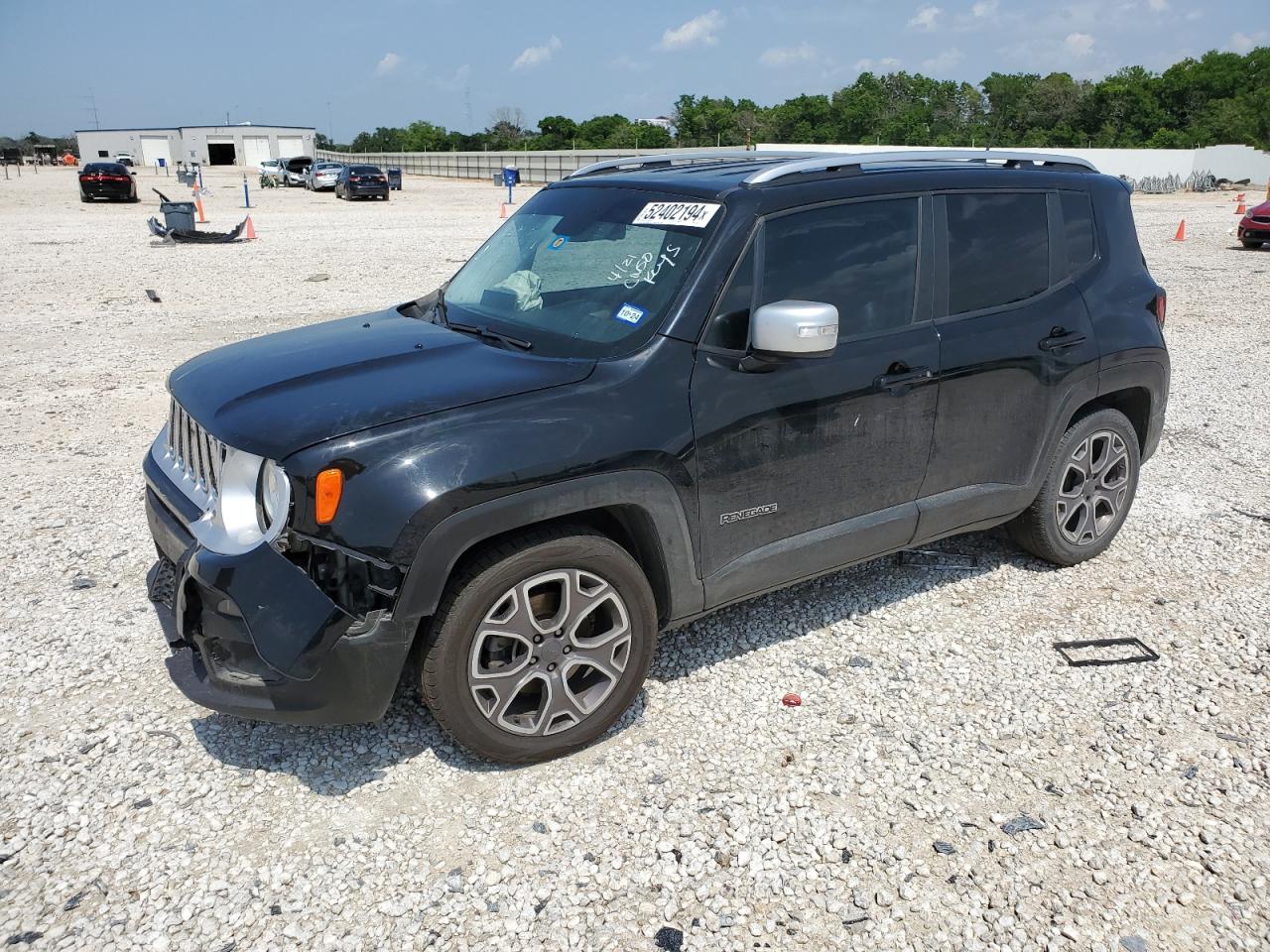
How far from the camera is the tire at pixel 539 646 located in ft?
10.1

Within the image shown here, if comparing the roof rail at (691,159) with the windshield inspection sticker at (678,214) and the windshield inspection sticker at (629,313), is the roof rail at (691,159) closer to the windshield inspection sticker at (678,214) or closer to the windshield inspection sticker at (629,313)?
the windshield inspection sticker at (678,214)

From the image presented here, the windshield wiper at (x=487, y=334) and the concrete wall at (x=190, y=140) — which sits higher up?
the concrete wall at (x=190, y=140)

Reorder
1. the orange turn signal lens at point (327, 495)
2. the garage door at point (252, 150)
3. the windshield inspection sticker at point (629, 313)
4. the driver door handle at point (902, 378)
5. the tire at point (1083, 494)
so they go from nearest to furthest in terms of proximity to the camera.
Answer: the orange turn signal lens at point (327, 495)
the windshield inspection sticker at point (629, 313)
the driver door handle at point (902, 378)
the tire at point (1083, 494)
the garage door at point (252, 150)

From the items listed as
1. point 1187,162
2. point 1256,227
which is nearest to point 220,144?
point 1187,162

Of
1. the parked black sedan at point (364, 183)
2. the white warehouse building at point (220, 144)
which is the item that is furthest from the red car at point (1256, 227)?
the white warehouse building at point (220, 144)

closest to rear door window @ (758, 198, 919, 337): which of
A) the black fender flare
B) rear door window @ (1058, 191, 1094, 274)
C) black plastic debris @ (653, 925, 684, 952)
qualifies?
the black fender flare

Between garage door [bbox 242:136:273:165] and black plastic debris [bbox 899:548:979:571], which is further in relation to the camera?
garage door [bbox 242:136:273:165]

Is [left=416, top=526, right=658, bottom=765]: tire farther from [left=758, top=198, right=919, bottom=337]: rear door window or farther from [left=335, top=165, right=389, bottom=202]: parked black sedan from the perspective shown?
[left=335, top=165, right=389, bottom=202]: parked black sedan

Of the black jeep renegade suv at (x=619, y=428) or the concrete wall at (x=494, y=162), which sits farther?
the concrete wall at (x=494, y=162)

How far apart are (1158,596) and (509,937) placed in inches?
141

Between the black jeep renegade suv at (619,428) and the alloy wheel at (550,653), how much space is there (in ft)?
0.04

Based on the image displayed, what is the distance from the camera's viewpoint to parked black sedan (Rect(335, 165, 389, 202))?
38625 mm

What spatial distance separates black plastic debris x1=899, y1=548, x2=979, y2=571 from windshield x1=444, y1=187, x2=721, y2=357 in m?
2.28

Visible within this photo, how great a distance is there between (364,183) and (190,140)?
84.1 metres
